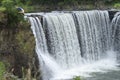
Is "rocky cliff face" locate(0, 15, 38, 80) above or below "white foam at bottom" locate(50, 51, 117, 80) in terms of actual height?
above

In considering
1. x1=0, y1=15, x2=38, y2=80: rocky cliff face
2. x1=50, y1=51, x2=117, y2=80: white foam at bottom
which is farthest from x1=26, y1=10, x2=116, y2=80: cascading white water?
x1=0, y1=15, x2=38, y2=80: rocky cliff face

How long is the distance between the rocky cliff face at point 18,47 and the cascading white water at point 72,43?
5.28 feet

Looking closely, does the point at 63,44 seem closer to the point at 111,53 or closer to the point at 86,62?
the point at 86,62

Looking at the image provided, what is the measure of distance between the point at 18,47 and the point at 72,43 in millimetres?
6526

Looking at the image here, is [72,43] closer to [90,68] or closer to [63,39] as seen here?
[63,39]

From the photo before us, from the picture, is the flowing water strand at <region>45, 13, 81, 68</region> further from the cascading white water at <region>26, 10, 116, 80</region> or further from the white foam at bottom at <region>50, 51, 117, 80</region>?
the white foam at bottom at <region>50, 51, 117, 80</region>

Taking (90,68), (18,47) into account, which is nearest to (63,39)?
(90,68)

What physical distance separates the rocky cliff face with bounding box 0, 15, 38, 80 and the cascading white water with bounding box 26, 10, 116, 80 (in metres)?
1.61

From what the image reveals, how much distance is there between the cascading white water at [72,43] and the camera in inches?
760

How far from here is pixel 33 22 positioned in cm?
1912

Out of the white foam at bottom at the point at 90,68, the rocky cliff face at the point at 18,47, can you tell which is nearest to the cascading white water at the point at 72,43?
the white foam at bottom at the point at 90,68

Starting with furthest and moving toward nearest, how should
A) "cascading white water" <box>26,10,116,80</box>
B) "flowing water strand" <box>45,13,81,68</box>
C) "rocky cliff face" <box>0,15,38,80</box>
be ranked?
"flowing water strand" <box>45,13,81,68</box> < "cascading white water" <box>26,10,116,80</box> < "rocky cliff face" <box>0,15,38,80</box>

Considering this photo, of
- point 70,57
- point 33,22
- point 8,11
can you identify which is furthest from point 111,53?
point 8,11

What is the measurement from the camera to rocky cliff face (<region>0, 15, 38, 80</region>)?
15664 millimetres
